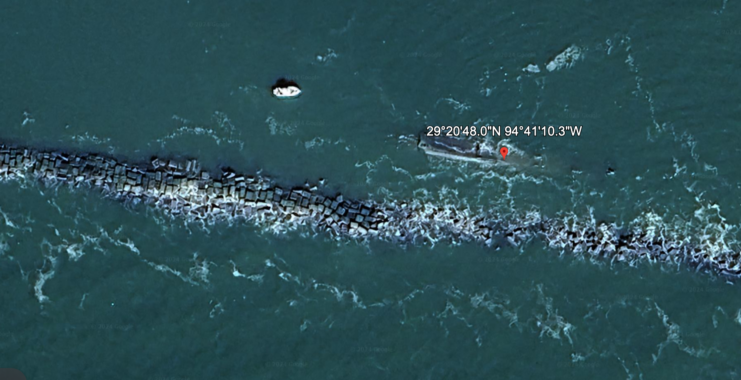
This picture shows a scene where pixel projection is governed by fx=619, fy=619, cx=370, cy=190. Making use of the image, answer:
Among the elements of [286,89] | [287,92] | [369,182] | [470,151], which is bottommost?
[369,182]

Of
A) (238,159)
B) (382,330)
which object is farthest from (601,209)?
(238,159)

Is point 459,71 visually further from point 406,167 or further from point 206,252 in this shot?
point 206,252

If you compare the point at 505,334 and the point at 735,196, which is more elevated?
the point at 735,196

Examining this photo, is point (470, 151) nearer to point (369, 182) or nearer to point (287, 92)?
point (369, 182)

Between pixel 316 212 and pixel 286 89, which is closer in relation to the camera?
pixel 286 89

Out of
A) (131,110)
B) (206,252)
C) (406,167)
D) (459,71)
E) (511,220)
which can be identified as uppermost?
(459,71)

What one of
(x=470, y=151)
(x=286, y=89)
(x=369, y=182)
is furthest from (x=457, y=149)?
(x=286, y=89)

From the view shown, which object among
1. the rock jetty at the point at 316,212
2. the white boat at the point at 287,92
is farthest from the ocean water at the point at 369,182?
the rock jetty at the point at 316,212

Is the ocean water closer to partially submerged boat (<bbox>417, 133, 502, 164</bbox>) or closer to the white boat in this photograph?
the white boat
